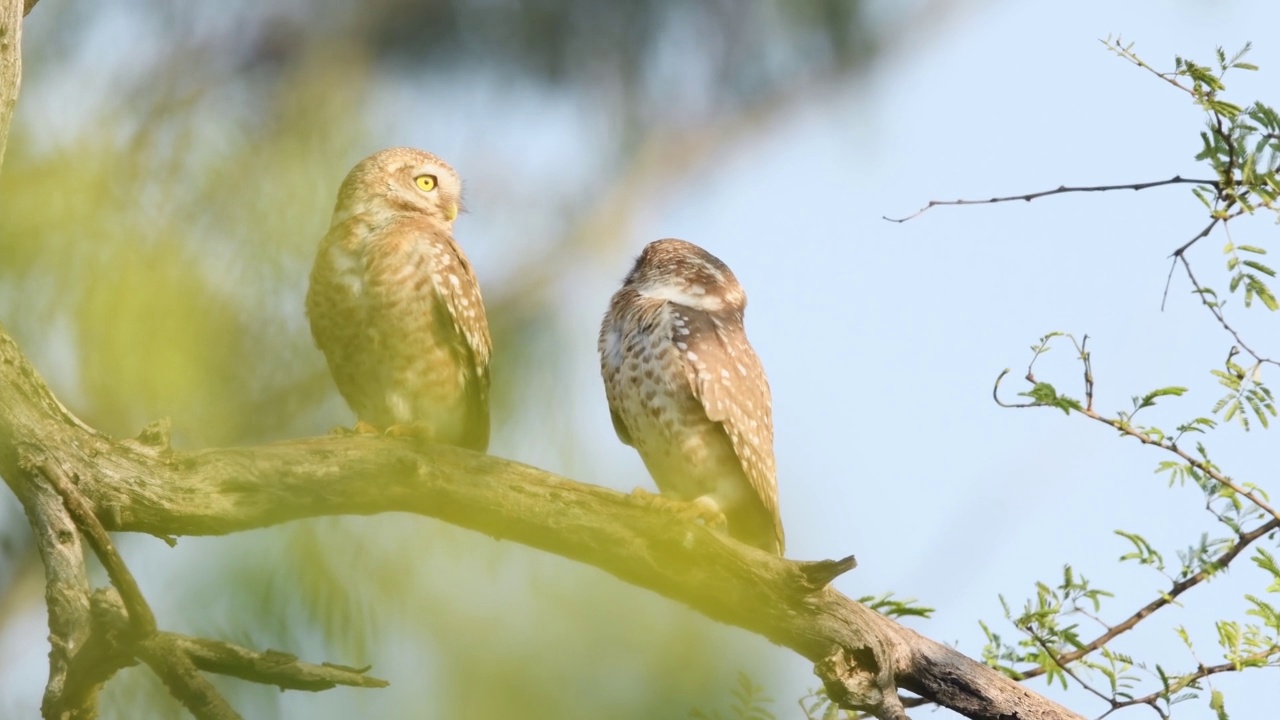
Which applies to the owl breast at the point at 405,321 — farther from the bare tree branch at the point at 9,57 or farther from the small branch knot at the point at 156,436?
the small branch knot at the point at 156,436

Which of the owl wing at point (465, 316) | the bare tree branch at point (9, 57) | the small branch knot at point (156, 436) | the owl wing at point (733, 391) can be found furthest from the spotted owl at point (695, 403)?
the bare tree branch at point (9, 57)

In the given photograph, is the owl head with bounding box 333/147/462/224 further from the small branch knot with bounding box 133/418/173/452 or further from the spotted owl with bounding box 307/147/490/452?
the small branch knot with bounding box 133/418/173/452

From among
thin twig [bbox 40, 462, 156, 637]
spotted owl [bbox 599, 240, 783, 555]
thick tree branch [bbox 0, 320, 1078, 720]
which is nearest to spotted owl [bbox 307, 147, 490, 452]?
spotted owl [bbox 599, 240, 783, 555]

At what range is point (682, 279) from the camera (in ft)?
13.4

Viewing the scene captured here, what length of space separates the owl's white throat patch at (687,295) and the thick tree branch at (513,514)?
1195 mm

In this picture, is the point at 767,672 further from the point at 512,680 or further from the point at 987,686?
the point at 987,686

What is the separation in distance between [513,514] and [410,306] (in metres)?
1.45

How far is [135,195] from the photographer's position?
1.63 metres

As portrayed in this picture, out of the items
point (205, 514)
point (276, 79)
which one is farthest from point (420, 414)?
point (276, 79)

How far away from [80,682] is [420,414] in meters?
2.21

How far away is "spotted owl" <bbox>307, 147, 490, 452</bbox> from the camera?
376cm

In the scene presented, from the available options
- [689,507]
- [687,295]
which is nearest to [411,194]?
[687,295]

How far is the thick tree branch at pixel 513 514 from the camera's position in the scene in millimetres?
2148

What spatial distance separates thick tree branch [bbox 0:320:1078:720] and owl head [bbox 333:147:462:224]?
0.87 m
